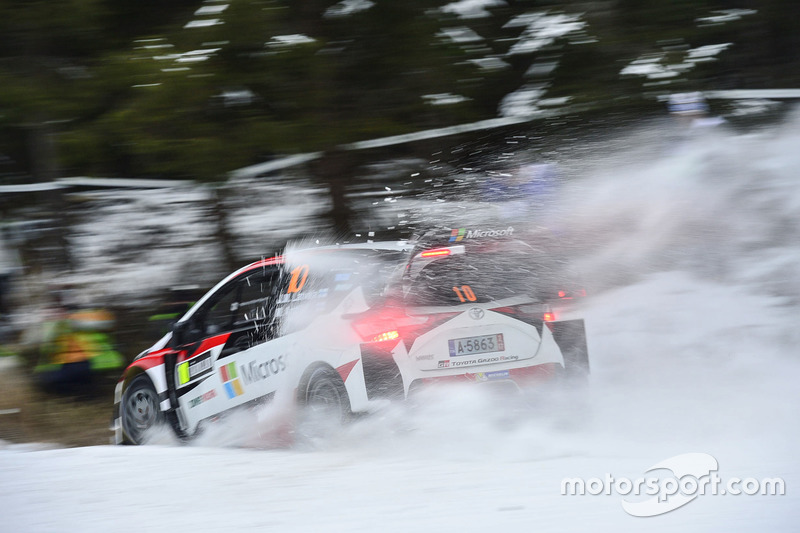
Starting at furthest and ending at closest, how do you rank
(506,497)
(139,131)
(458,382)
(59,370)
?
(59,370), (139,131), (458,382), (506,497)

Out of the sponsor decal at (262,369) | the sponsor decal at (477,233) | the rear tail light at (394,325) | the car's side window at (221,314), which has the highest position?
the sponsor decal at (477,233)

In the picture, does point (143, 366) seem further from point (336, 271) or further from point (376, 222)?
point (376, 222)

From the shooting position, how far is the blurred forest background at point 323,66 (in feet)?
21.0

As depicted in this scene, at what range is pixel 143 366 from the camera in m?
6.01

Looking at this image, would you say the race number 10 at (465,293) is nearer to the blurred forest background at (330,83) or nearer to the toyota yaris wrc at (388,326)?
the toyota yaris wrc at (388,326)

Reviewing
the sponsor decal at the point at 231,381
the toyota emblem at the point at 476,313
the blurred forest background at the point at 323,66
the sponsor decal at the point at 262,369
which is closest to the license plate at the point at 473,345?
the toyota emblem at the point at 476,313

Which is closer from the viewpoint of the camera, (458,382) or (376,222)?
(458,382)

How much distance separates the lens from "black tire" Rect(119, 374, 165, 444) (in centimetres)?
595

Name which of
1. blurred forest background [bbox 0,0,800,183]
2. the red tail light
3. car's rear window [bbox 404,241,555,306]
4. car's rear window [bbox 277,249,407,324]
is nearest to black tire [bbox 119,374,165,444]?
car's rear window [bbox 277,249,407,324]

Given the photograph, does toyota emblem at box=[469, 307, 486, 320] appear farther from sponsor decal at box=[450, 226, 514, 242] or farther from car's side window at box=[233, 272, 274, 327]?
car's side window at box=[233, 272, 274, 327]

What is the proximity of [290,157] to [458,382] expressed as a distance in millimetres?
3254

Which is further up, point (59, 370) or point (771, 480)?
point (771, 480)

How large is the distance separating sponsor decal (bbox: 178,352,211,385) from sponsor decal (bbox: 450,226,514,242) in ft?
6.44

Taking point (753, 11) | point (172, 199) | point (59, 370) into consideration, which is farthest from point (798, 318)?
point (59, 370)
